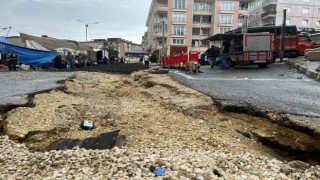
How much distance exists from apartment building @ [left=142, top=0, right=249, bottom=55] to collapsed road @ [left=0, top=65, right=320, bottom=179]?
58.8m

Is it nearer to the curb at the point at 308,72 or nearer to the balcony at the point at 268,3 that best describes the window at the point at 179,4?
the balcony at the point at 268,3

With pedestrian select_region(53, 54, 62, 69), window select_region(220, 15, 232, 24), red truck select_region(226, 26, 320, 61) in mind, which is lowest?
pedestrian select_region(53, 54, 62, 69)

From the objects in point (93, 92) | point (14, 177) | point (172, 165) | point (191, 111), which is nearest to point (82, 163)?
point (14, 177)

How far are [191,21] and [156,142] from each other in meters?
64.7

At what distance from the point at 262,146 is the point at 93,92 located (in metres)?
A: 5.98

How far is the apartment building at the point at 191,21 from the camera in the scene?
65.9m

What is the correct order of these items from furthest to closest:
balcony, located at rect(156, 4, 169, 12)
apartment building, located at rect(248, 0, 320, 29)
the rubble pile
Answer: balcony, located at rect(156, 4, 169, 12), apartment building, located at rect(248, 0, 320, 29), the rubble pile

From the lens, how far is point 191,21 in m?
66.9

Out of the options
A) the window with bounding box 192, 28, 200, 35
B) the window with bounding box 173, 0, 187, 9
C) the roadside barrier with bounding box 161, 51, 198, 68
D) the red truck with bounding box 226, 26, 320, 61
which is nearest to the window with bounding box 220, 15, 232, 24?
the window with bounding box 192, 28, 200, 35

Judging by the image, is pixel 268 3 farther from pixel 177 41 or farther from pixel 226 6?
pixel 177 41

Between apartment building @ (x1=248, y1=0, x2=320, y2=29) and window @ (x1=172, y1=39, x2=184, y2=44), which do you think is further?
window @ (x1=172, y1=39, x2=184, y2=44)

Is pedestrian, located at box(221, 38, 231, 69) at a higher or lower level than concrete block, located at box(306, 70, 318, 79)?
higher

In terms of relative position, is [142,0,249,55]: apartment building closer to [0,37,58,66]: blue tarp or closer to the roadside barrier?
the roadside barrier

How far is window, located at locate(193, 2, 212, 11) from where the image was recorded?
69000 mm
